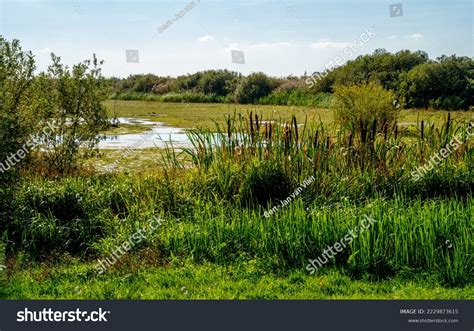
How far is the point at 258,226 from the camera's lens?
244 inches

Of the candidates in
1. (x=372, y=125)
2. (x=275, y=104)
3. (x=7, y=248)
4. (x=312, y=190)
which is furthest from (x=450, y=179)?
(x=275, y=104)

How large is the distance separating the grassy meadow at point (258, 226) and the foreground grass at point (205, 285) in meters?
0.01

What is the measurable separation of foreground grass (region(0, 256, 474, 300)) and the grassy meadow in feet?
0.04

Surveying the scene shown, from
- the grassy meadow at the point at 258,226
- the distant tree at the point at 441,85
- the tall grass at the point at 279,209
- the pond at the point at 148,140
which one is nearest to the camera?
the grassy meadow at the point at 258,226

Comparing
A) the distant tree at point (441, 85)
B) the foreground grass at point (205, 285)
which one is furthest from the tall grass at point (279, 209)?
the distant tree at point (441, 85)

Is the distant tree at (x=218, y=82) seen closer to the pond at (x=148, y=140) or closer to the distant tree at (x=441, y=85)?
the distant tree at (x=441, y=85)

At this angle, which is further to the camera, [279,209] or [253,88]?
[253,88]

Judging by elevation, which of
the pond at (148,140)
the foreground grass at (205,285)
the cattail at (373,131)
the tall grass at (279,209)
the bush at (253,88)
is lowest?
the foreground grass at (205,285)

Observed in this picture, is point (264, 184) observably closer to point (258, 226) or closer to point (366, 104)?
point (258, 226)

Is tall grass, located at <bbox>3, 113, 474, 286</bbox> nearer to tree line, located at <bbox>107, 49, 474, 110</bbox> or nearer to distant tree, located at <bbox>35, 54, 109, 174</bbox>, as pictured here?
distant tree, located at <bbox>35, 54, 109, 174</bbox>

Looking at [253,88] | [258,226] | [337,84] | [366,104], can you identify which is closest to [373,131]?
[258,226]

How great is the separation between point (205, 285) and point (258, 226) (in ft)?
3.85

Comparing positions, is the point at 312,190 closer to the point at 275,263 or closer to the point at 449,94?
the point at 275,263

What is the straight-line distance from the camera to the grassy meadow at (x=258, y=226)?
17.3ft
